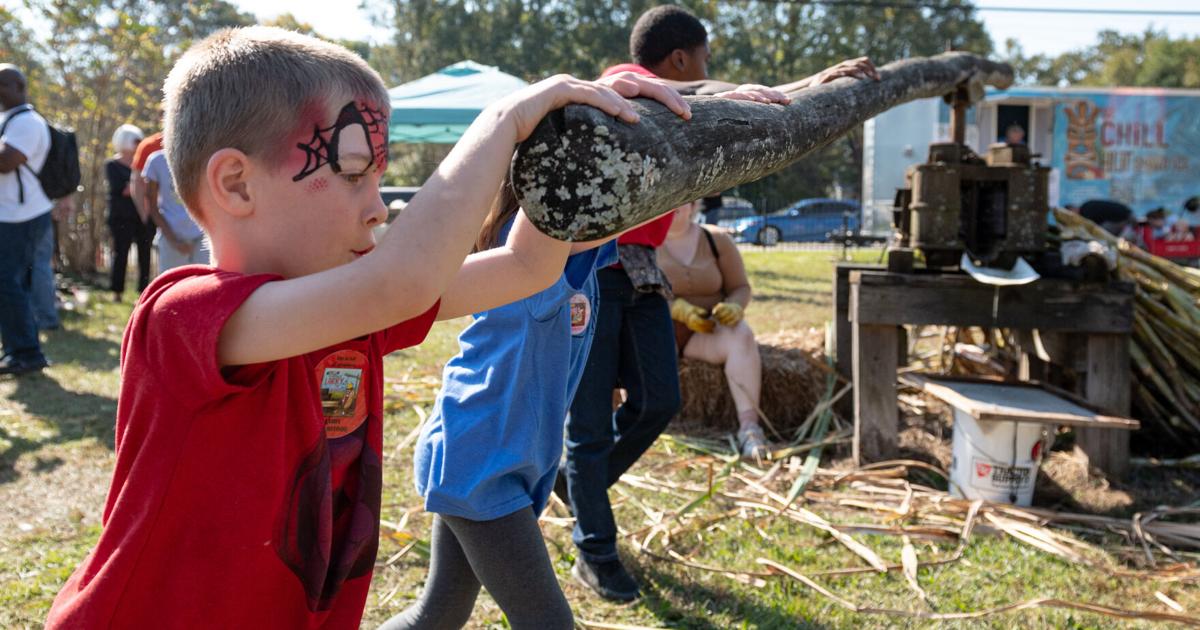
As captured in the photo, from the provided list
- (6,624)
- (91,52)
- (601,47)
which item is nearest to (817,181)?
(601,47)

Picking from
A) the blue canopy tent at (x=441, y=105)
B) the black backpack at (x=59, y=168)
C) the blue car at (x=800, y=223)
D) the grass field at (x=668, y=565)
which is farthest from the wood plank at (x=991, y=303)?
the blue car at (x=800, y=223)

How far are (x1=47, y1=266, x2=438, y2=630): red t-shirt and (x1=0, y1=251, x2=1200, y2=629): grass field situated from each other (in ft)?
6.73

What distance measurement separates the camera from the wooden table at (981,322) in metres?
5.09

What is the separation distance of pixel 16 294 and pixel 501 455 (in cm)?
626

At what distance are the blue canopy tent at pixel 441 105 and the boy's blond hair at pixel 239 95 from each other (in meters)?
10.8

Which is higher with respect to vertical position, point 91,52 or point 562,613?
point 91,52

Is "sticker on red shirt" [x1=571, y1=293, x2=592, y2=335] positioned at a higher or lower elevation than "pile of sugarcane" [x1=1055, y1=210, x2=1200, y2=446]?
higher

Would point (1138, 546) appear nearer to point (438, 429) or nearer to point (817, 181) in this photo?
point (438, 429)

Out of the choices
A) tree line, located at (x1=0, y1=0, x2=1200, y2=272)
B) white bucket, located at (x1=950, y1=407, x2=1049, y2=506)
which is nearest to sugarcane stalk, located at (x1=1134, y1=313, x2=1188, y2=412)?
white bucket, located at (x1=950, y1=407, x2=1049, y2=506)

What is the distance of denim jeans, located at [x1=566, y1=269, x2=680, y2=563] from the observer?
3.68 metres

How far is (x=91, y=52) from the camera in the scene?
12688 millimetres

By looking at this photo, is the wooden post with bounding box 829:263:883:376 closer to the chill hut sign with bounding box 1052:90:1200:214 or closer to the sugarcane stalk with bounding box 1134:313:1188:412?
the sugarcane stalk with bounding box 1134:313:1188:412

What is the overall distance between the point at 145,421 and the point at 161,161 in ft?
24.8

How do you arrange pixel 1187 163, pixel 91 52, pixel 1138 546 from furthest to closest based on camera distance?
1. pixel 1187 163
2. pixel 91 52
3. pixel 1138 546
